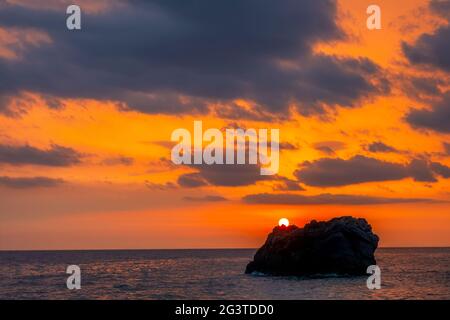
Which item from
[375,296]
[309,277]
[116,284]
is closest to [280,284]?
[309,277]

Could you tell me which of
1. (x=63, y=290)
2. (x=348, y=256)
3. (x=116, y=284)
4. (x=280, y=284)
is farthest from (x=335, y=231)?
(x=63, y=290)

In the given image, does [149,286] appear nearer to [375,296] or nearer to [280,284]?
[280,284]

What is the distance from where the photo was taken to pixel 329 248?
100188 millimetres

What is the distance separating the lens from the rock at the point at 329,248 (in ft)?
330

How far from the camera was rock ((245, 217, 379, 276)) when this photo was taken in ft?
330

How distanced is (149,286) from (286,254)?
2538 cm

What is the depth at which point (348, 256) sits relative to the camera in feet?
333
